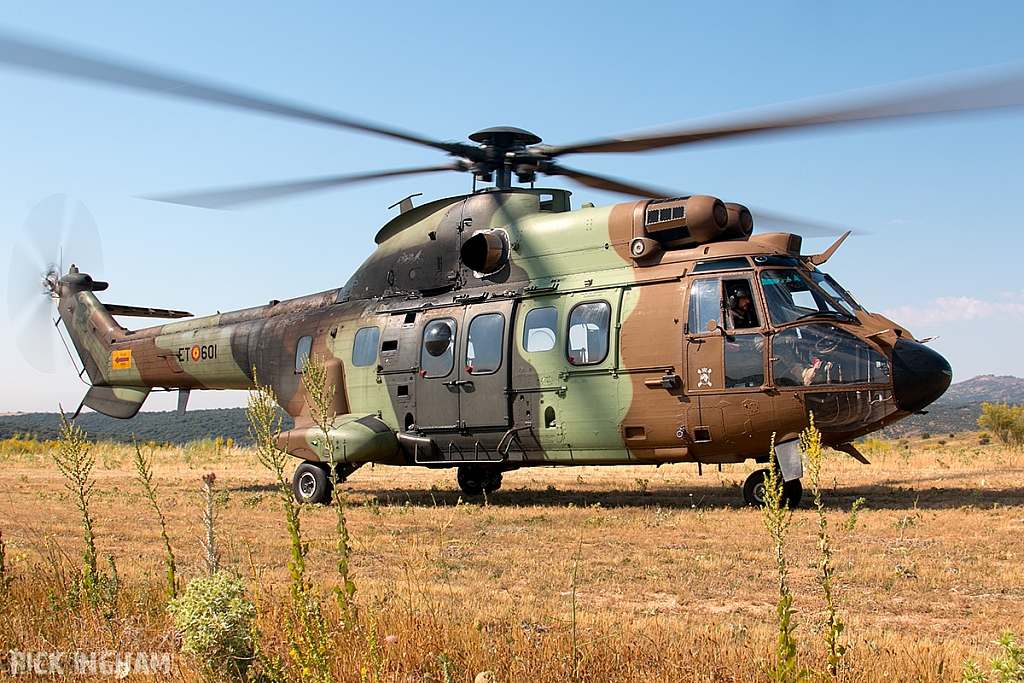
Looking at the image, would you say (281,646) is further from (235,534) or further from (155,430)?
(155,430)

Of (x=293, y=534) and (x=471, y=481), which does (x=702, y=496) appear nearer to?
(x=471, y=481)

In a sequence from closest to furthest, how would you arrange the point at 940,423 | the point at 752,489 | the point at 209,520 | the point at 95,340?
the point at 209,520
the point at 752,489
the point at 95,340
the point at 940,423

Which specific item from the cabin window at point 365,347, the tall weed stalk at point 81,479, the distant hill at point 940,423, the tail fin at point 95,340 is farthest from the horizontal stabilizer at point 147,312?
the distant hill at point 940,423

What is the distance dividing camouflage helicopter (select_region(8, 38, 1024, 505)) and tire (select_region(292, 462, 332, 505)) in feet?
0.10

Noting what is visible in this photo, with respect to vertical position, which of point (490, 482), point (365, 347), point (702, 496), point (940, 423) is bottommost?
point (702, 496)

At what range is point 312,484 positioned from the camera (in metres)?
12.8

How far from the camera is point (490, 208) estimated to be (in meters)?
Answer: 12.2

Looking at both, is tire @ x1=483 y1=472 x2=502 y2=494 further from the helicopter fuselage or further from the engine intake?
the engine intake

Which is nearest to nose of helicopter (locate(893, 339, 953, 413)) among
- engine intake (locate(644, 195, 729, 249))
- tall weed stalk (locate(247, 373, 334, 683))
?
engine intake (locate(644, 195, 729, 249))

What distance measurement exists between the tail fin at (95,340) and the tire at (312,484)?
6.28m

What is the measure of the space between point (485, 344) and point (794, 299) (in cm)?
417

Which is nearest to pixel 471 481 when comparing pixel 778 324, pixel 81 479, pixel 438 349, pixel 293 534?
pixel 438 349

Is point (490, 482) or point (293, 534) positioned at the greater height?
point (293, 534)

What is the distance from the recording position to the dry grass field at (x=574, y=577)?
3.99 metres
